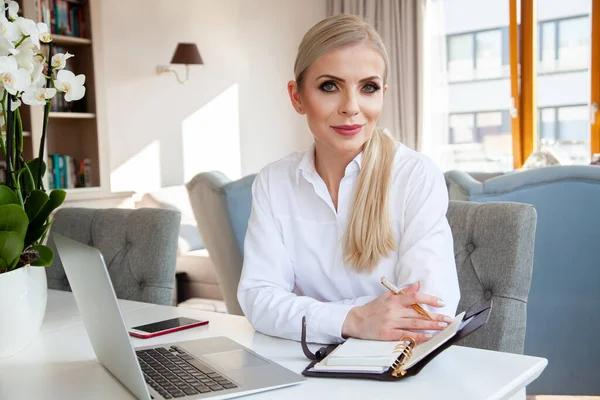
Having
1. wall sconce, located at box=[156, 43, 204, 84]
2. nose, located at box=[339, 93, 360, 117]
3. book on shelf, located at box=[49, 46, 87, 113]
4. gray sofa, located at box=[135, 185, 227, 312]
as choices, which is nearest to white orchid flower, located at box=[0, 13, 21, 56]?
nose, located at box=[339, 93, 360, 117]

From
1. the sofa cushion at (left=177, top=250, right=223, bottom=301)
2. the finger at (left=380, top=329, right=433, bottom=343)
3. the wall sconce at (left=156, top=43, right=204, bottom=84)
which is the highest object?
the wall sconce at (left=156, top=43, right=204, bottom=84)

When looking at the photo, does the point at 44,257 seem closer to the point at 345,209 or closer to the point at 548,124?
the point at 345,209

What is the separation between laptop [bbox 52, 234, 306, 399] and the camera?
35.4 inches

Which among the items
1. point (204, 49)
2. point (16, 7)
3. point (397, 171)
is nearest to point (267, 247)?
point (397, 171)

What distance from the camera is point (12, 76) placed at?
114 centimetres

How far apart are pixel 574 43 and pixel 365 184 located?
456 centimetres

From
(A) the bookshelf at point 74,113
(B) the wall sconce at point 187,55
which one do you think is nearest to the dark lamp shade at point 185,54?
(B) the wall sconce at point 187,55

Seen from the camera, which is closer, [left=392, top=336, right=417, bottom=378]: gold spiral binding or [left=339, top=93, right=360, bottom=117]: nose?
[left=392, top=336, right=417, bottom=378]: gold spiral binding

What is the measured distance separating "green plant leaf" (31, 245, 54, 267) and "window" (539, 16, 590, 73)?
5.00m

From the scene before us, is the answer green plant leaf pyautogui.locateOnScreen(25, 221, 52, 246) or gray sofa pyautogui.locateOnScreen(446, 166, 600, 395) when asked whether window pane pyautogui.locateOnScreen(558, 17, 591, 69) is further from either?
green plant leaf pyautogui.locateOnScreen(25, 221, 52, 246)

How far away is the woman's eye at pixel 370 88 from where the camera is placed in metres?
1.43

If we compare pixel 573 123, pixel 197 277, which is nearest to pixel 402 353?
pixel 197 277

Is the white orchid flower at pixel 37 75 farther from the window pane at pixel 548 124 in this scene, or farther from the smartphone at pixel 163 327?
the window pane at pixel 548 124

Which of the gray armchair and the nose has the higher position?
the nose
